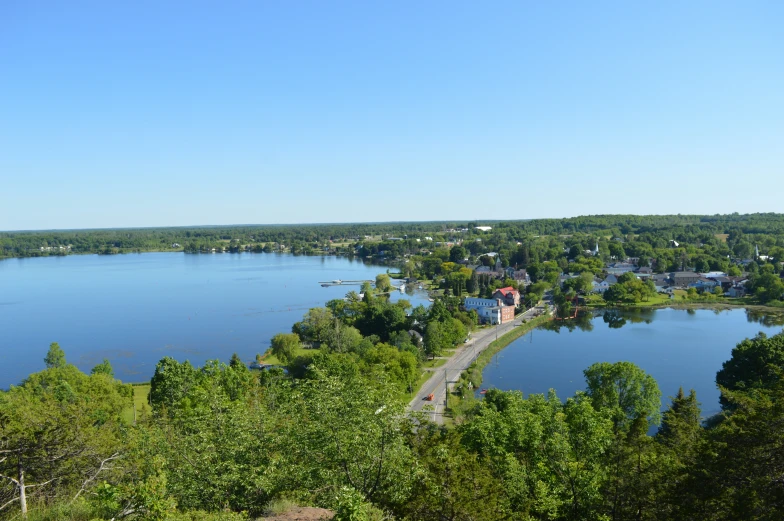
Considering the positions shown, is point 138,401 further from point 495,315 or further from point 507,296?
point 507,296

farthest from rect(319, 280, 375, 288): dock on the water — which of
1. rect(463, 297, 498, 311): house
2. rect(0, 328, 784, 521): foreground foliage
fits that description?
rect(0, 328, 784, 521): foreground foliage

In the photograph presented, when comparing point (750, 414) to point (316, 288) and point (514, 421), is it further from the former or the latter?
point (316, 288)

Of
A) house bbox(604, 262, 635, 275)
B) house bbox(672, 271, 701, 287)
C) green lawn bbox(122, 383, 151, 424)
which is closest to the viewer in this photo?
green lawn bbox(122, 383, 151, 424)

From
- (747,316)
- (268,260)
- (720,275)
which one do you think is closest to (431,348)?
(747,316)

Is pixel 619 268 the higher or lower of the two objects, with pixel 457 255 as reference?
lower

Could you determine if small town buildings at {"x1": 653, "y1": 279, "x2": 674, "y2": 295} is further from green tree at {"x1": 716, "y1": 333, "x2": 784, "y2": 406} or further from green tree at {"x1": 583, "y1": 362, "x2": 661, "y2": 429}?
green tree at {"x1": 583, "y1": 362, "x2": 661, "y2": 429}

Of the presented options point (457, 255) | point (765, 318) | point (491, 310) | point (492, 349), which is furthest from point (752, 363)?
point (457, 255)

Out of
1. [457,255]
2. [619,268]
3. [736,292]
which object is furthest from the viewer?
[457,255]

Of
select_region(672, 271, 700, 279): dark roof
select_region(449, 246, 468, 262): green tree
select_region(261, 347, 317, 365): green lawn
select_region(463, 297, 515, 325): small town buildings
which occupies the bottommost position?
select_region(261, 347, 317, 365): green lawn
